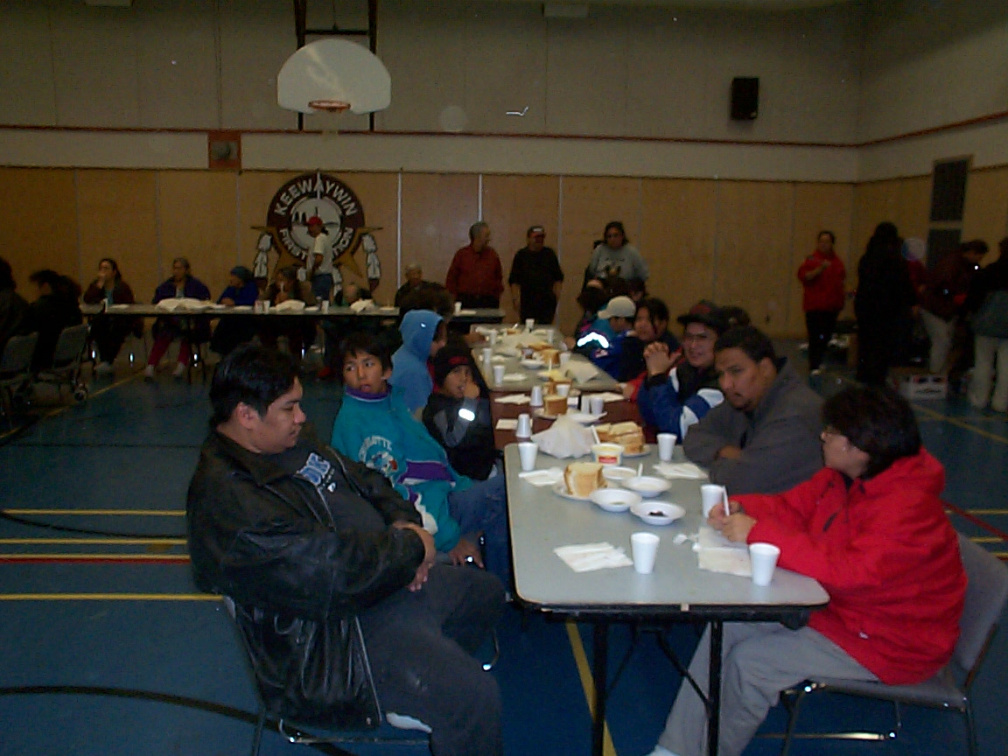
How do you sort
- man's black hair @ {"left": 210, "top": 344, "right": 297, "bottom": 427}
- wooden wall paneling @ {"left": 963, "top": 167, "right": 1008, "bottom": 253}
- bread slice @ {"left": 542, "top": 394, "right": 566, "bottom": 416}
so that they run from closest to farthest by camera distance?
man's black hair @ {"left": 210, "top": 344, "right": 297, "bottom": 427}
bread slice @ {"left": 542, "top": 394, "right": 566, "bottom": 416}
wooden wall paneling @ {"left": 963, "top": 167, "right": 1008, "bottom": 253}

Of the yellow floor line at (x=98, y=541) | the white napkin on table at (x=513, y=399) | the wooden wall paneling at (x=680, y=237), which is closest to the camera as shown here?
the white napkin on table at (x=513, y=399)

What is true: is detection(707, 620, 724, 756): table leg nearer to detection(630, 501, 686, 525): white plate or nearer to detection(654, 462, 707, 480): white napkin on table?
detection(630, 501, 686, 525): white plate

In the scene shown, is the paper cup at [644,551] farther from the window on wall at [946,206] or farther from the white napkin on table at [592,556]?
the window on wall at [946,206]

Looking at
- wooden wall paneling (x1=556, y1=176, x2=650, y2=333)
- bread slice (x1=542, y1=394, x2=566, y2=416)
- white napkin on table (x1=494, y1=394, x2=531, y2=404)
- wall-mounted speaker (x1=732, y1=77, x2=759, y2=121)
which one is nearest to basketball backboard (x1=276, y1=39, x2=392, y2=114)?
white napkin on table (x1=494, y1=394, x2=531, y2=404)

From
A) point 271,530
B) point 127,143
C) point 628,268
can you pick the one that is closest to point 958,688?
point 271,530

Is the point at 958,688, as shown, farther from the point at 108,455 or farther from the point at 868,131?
the point at 868,131

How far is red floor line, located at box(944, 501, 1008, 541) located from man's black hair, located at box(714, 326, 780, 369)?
2.60 meters

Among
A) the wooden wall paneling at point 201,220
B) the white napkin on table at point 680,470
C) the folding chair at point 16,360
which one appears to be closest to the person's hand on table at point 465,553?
the white napkin on table at point 680,470

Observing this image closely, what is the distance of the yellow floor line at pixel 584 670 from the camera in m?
2.87

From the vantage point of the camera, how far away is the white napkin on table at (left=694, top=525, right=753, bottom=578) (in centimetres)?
223

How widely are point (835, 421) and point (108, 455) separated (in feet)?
18.7

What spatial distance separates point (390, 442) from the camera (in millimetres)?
3252

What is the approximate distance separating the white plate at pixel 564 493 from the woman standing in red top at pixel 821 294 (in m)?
8.17

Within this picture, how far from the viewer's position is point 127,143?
1394 cm
